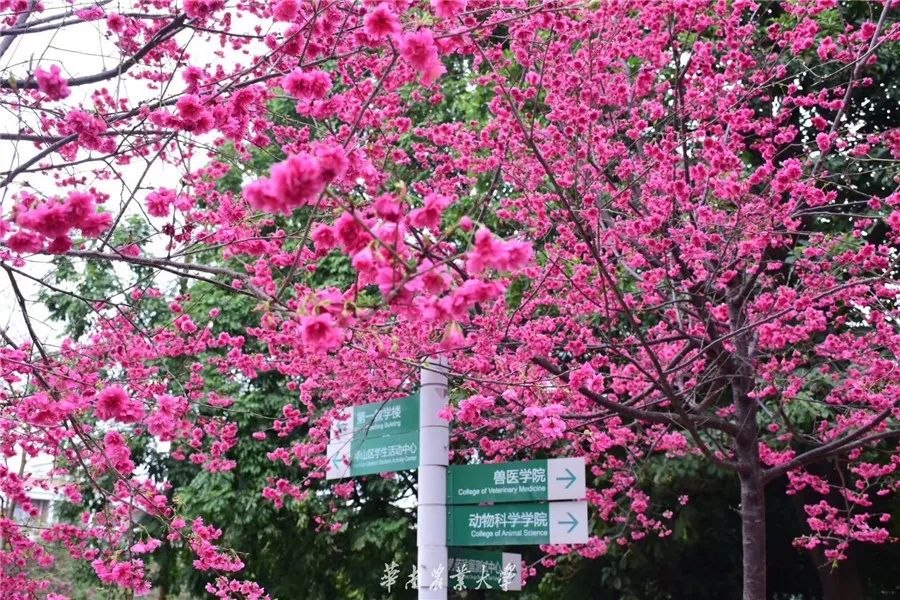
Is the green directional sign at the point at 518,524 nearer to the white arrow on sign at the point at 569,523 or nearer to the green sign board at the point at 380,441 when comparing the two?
the white arrow on sign at the point at 569,523

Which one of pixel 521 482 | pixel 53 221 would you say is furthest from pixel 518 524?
pixel 53 221

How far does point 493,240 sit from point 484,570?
3.58 m

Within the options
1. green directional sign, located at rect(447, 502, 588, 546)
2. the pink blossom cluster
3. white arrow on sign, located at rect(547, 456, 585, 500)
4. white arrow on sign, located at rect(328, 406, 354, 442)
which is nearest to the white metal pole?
green directional sign, located at rect(447, 502, 588, 546)

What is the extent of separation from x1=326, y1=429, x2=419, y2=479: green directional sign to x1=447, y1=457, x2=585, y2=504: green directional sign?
0.35 m

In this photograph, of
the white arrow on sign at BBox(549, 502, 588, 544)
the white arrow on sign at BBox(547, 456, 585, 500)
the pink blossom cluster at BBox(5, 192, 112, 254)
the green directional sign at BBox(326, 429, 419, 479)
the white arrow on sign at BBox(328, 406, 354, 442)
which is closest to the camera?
the pink blossom cluster at BBox(5, 192, 112, 254)

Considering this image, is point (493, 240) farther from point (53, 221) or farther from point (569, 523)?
point (569, 523)

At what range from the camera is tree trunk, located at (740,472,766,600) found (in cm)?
587

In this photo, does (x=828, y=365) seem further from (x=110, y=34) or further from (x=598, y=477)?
(x=110, y=34)

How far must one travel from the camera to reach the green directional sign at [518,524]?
16.1 ft

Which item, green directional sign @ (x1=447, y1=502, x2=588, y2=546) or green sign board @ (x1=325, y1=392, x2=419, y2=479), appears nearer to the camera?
green directional sign @ (x1=447, y1=502, x2=588, y2=546)

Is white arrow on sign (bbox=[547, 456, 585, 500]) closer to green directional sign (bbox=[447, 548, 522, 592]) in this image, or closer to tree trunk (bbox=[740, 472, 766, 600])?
green directional sign (bbox=[447, 548, 522, 592])

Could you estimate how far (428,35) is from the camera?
242 cm

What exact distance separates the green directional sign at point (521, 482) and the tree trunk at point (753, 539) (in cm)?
170

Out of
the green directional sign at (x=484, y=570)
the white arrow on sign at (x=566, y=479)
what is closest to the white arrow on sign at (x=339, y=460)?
the green directional sign at (x=484, y=570)
